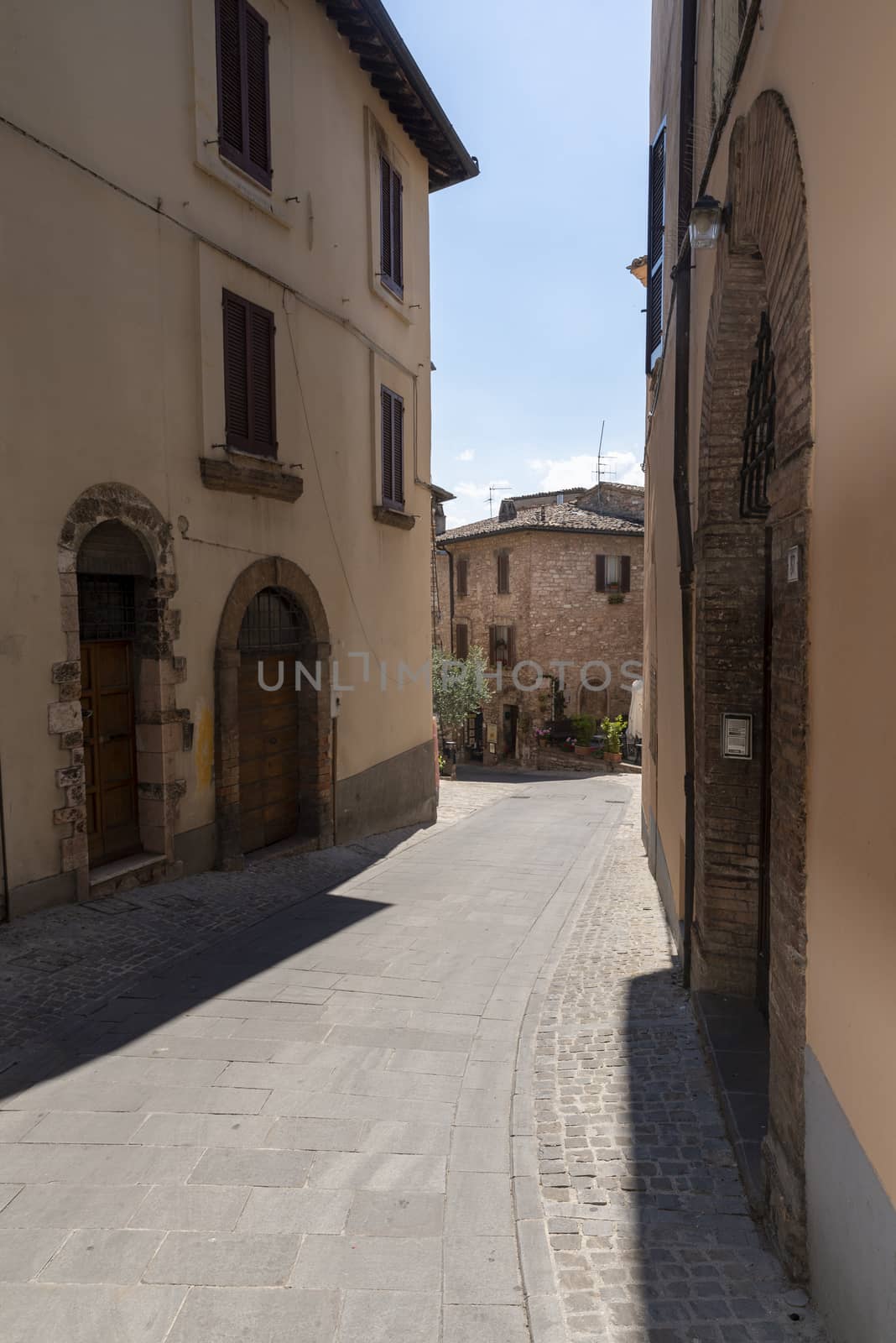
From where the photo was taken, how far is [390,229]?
516 inches

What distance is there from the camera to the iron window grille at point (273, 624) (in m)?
10.0

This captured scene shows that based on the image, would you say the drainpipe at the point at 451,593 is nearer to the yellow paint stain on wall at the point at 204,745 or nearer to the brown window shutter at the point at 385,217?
the brown window shutter at the point at 385,217

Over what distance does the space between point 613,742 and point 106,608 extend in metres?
22.6

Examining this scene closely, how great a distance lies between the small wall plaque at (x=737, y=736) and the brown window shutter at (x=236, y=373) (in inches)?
243

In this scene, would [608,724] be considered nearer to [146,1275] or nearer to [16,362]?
[16,362]

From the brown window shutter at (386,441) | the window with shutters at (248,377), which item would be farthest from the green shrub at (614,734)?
the window with shutters at (248,377)

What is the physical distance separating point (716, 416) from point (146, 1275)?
506 cm

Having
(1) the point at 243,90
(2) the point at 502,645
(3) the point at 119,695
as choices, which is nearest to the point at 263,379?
(1) the point at 243,90

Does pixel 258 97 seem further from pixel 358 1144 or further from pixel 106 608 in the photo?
pixel 358 1144

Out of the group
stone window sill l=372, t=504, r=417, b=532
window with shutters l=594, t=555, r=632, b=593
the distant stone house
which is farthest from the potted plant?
stone window sill l=372, t=504, r=417, b=532

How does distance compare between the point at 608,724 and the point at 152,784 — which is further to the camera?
the point at 608,724

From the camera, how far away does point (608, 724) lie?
29359 mm

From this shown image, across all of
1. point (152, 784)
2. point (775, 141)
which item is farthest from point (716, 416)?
point (152, 784)

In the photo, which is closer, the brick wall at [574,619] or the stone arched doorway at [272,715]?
the stone arched doorway at [272,715]
